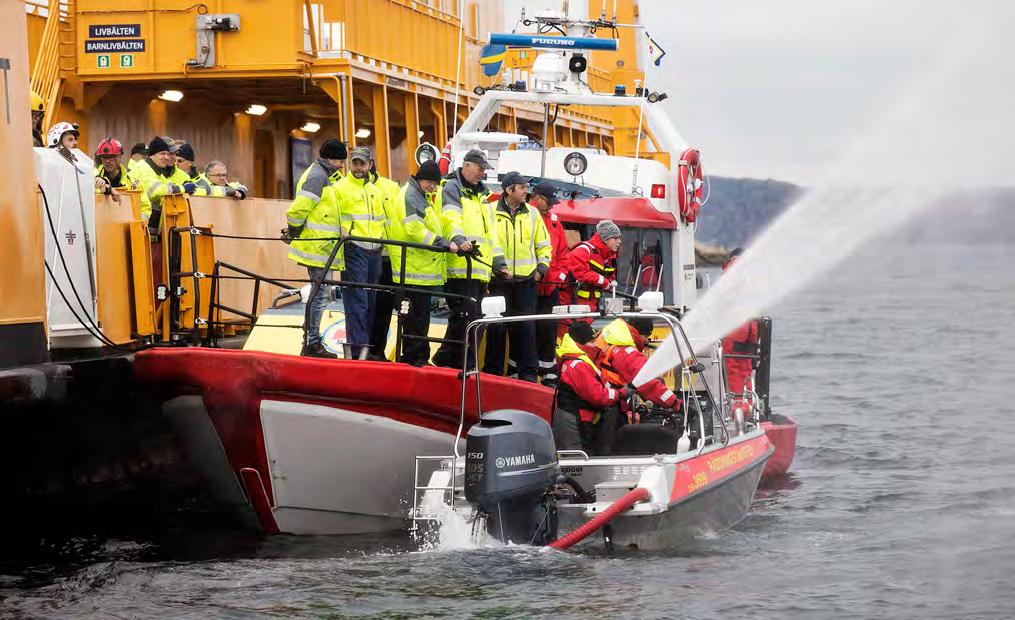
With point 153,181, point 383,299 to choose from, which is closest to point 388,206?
point 383,299

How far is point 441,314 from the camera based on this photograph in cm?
1256

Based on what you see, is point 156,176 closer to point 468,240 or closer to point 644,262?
point 468,240

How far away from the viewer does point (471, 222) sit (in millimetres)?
11336

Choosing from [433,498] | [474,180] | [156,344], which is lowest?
[433,498]

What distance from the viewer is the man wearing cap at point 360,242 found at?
11.0 metres

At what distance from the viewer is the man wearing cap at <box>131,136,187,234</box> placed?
41.9 ft

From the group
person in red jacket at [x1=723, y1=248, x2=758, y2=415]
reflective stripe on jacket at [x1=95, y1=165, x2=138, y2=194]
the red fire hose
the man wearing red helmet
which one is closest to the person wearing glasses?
reflective stripe on jacket at [x1=95, y1=165, x2=138, y2=194]

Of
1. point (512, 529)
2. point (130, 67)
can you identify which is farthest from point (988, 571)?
point (130, 67)

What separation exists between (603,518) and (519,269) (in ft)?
9.65

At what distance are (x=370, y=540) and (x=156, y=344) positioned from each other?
2.62 metres

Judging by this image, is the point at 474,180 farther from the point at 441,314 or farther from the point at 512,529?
the point at 512,529

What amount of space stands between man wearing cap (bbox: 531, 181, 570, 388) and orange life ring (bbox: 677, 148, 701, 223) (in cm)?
223

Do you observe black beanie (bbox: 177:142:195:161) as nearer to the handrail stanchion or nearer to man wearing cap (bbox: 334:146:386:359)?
the handrail stanchion

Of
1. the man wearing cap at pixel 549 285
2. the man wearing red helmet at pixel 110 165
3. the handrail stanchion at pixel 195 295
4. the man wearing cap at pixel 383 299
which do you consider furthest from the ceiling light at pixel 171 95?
the man wearing cap at pixel 383 299
